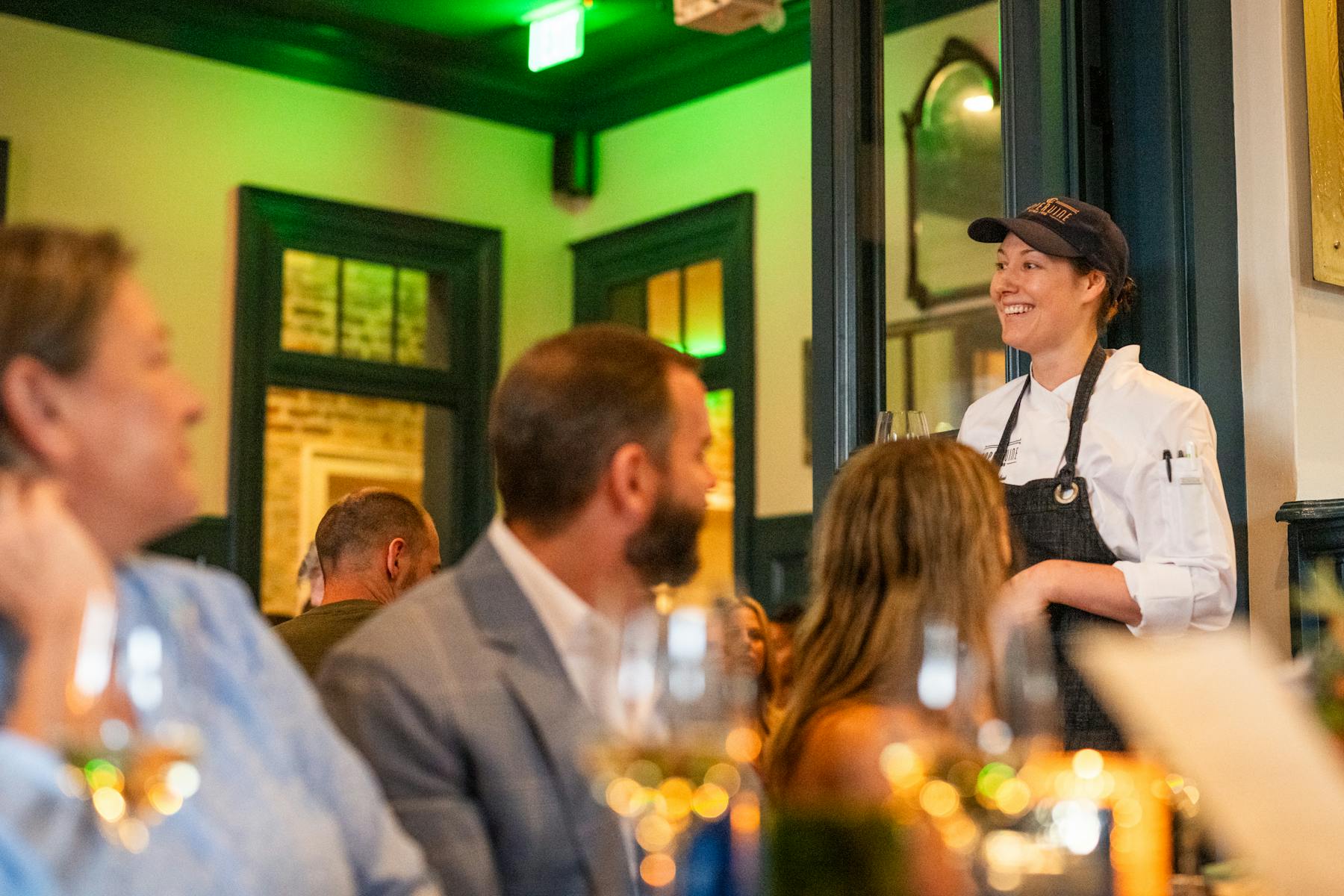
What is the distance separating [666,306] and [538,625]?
6.06 m

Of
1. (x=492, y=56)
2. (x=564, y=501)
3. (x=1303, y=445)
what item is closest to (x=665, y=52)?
(x=492, y=56)

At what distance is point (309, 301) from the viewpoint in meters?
7.23

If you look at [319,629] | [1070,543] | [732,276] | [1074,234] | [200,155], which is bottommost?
[319,629]

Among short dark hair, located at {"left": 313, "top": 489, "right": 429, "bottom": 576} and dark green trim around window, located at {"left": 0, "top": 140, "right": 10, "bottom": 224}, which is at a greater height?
dark green trim around window, located at {"left": 0, "top": 140, "right": 10, "bottom": 224}

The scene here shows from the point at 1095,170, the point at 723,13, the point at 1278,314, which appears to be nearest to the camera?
the point at 1278,314

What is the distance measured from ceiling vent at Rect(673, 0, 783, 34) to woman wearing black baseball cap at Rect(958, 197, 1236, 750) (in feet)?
8.78

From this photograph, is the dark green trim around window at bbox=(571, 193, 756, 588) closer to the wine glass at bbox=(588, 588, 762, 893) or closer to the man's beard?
the man's beard

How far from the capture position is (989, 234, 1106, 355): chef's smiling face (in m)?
2.84

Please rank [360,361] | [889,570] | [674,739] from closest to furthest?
[674,739], [889,570], [360,361]

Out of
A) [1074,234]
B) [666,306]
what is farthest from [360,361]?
[1074,234]

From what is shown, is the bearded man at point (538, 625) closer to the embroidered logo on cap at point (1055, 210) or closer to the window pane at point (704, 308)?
the embroidered logo on cap at point (1055, 210)

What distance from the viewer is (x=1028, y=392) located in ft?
9.40

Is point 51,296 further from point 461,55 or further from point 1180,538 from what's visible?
point 461,55

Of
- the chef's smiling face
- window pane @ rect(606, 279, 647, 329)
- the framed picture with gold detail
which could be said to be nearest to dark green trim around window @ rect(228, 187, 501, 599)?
window pane @ rect(606, 279, 647, 329)
